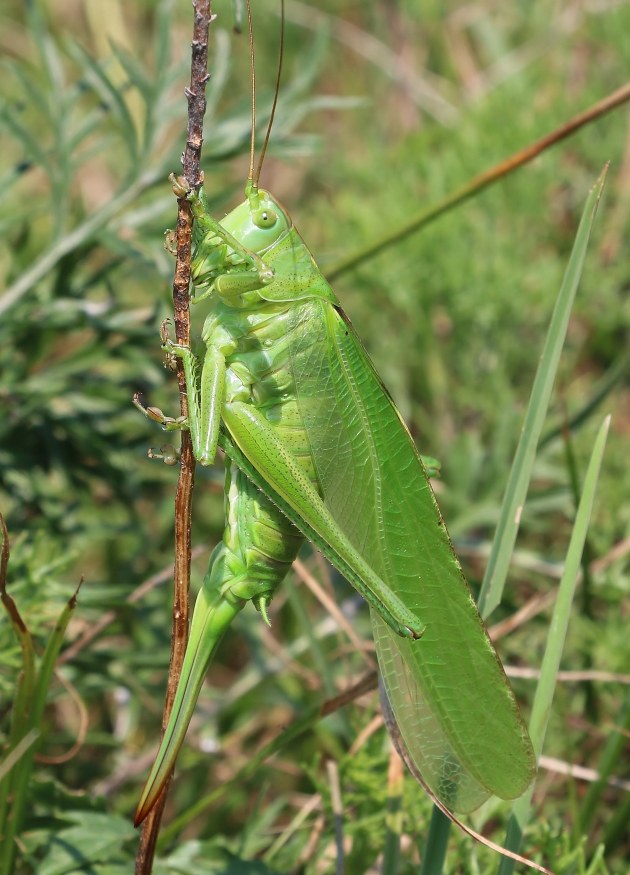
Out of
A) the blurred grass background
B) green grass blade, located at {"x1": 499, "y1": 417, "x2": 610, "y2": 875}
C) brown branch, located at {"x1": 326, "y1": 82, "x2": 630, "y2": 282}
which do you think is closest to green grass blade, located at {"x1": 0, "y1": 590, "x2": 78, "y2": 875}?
the blurred grass background

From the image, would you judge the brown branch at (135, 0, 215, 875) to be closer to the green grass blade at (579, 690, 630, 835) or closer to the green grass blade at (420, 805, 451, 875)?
the green grass blade at (420, 805, 451, 875)

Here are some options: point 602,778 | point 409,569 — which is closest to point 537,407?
point 409,569

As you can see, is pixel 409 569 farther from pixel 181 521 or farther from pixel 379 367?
pixel 379 367

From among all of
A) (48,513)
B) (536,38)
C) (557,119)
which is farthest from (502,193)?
(48,513)

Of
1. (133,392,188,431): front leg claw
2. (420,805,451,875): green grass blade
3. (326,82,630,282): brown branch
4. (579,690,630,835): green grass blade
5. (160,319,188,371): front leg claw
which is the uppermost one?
(326,82,630,282): brown branch

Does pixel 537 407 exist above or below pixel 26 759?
above
